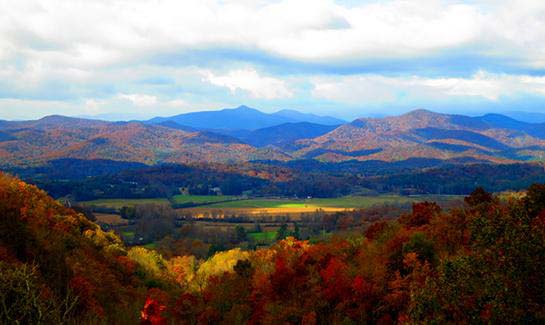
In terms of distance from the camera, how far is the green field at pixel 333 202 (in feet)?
435

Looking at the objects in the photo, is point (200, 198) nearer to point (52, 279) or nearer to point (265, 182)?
point (265, 182)

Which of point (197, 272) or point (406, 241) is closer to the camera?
point (406, 241)

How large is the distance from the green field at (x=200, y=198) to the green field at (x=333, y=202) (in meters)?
6.06

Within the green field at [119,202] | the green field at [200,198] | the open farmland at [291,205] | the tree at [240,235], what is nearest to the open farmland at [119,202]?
the green field at [119,202]

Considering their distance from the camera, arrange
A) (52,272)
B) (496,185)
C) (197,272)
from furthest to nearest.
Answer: (496,185), (197,272), (52,272)

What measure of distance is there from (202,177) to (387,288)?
16239 centimetres

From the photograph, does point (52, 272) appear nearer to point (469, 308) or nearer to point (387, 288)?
point (387, 288)

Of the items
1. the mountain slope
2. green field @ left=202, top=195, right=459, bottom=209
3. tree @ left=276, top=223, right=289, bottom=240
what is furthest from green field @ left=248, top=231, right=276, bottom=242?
the mountain slope

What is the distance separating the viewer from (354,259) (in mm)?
35062

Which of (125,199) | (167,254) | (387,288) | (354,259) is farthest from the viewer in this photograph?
(125,199)

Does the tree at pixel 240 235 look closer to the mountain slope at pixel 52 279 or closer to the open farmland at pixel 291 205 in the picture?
the open farmland at pixel 291 205

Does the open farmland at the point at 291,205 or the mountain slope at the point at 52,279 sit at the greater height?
the mountain slope at the point at 52,279

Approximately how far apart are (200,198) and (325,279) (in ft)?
395

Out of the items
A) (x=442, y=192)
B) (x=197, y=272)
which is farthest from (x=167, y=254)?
(x=442, y=192)
